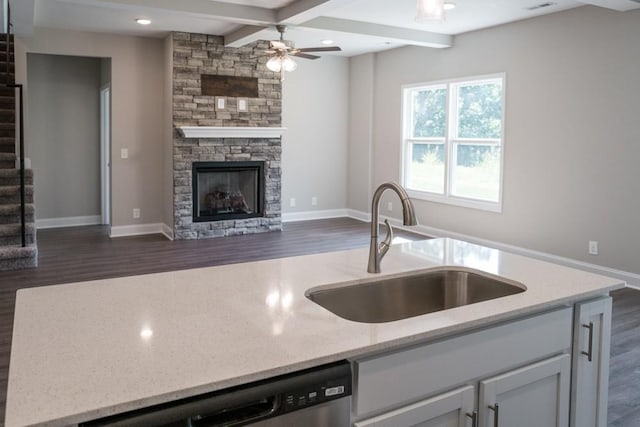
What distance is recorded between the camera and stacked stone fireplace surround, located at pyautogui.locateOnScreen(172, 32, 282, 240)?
7129 millimetres

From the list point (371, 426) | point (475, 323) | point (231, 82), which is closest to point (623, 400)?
point (475, 323)

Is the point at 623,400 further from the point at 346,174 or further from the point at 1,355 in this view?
the point at 346,174

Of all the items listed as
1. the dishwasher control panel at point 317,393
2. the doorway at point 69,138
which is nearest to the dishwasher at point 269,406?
the dishwasher control panel at point 317,393

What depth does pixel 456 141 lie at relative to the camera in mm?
7211

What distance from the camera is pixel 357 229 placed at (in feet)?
26.6

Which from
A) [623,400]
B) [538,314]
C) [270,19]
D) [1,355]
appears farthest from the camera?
[270,19]

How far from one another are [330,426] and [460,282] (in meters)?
1.08

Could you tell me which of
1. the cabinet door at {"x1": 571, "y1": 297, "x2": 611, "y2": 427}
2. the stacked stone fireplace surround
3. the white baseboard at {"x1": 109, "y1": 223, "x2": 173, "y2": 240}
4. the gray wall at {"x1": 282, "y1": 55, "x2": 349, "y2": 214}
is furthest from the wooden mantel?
the cabinet door at {"x1": 571, "y1": 297, "x2": 611, "y2": 427}

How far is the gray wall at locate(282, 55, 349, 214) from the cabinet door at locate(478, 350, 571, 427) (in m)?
7.02

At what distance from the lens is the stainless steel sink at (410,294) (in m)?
2.07

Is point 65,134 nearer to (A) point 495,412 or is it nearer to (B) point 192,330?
(B) point 192,330

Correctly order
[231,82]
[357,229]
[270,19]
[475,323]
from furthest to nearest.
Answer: [357,229], [231,82], [270,19], [475,323]

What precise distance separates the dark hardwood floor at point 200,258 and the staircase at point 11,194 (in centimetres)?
20

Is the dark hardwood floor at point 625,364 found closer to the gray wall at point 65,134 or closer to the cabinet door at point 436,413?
the cabinet door at point 436,413
